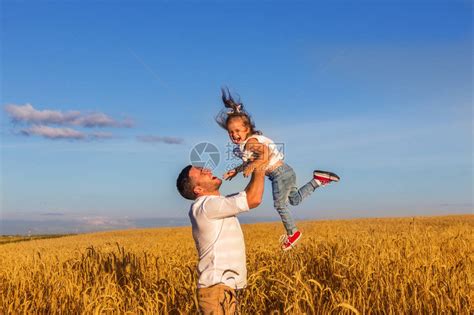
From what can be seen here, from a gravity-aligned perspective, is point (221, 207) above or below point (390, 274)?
above

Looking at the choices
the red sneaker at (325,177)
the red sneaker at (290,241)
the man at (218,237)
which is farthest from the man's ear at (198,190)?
the red sneaker at (325,177)

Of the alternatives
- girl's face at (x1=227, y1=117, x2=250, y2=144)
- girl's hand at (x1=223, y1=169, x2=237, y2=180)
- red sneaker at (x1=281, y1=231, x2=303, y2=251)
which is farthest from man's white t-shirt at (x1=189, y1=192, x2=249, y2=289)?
red sneaker at (x1=281, y1=231, x2=303, y2=251)

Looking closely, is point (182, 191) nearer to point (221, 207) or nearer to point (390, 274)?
point (221, 207)

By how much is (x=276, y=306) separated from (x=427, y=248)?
4.64 m

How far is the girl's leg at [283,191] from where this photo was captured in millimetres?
7441

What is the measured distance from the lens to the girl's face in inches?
258

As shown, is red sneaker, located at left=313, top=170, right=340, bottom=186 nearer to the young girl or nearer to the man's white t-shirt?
the young girl

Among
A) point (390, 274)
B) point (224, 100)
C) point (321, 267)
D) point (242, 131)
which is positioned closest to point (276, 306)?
point (390, 274)

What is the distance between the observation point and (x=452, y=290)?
15.8 ft

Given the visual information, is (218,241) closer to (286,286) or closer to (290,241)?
(286,286)

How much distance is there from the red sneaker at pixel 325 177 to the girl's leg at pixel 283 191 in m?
0.43

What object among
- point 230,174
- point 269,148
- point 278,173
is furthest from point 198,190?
point 278,173

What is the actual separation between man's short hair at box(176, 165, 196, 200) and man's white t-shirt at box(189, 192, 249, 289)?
12 centimetres

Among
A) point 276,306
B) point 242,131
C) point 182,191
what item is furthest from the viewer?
point 242,131
